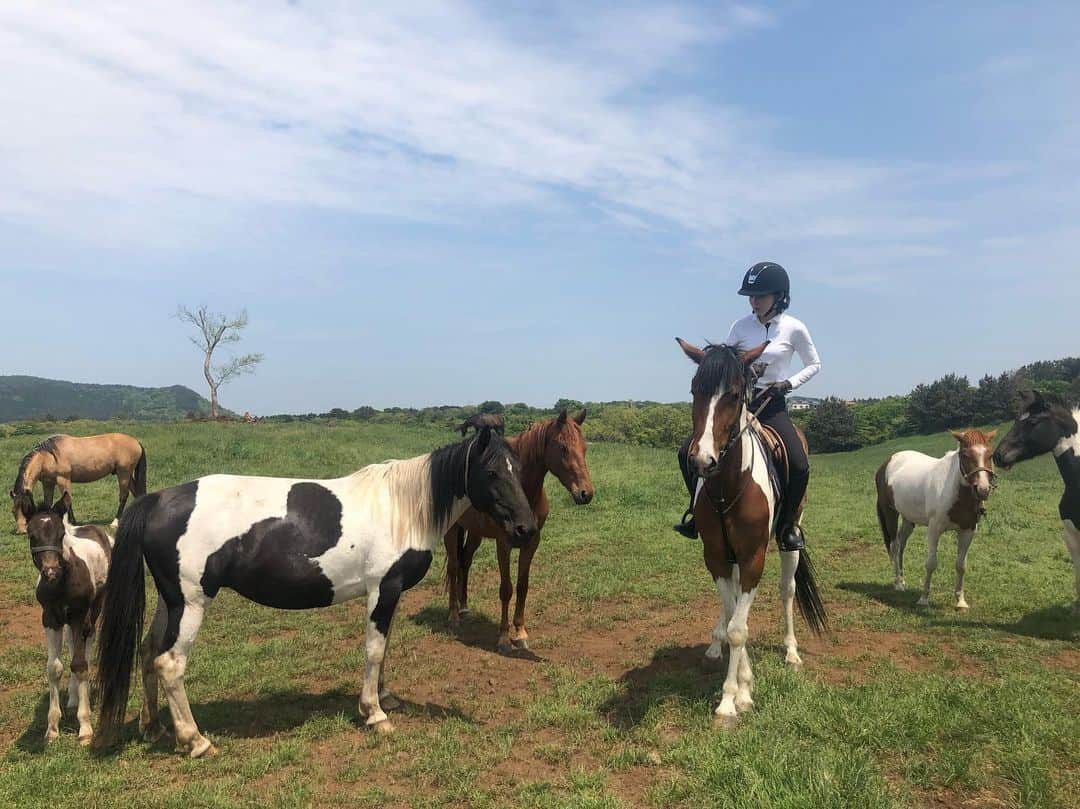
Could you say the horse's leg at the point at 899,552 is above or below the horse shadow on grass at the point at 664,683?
above

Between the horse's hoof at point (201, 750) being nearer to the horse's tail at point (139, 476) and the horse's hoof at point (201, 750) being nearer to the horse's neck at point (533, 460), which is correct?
the horse's neck at point (533, 460)

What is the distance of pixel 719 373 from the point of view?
15.3 feet

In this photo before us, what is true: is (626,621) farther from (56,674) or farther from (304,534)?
(56,674)

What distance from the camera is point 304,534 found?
498cm

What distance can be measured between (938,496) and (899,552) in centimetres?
130

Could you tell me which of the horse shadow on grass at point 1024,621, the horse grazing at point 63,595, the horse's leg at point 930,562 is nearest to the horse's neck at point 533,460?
the horse grazing at point 63,595

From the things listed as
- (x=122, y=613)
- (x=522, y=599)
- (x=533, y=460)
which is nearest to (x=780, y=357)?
(x=533, y=460)

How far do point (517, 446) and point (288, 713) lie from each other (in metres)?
3.57

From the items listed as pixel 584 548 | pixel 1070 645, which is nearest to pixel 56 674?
pixel 584 548

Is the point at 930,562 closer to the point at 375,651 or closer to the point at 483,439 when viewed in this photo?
the point at 483,439

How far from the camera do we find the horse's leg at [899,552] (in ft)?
31.9

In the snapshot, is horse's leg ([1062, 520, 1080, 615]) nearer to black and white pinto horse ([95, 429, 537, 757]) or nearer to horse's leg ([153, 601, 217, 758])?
black and white pinto horse ([95, 429, 537, 757])

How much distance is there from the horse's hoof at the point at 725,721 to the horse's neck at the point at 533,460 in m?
3.18

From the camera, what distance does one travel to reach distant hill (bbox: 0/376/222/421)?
11062 centimetres
